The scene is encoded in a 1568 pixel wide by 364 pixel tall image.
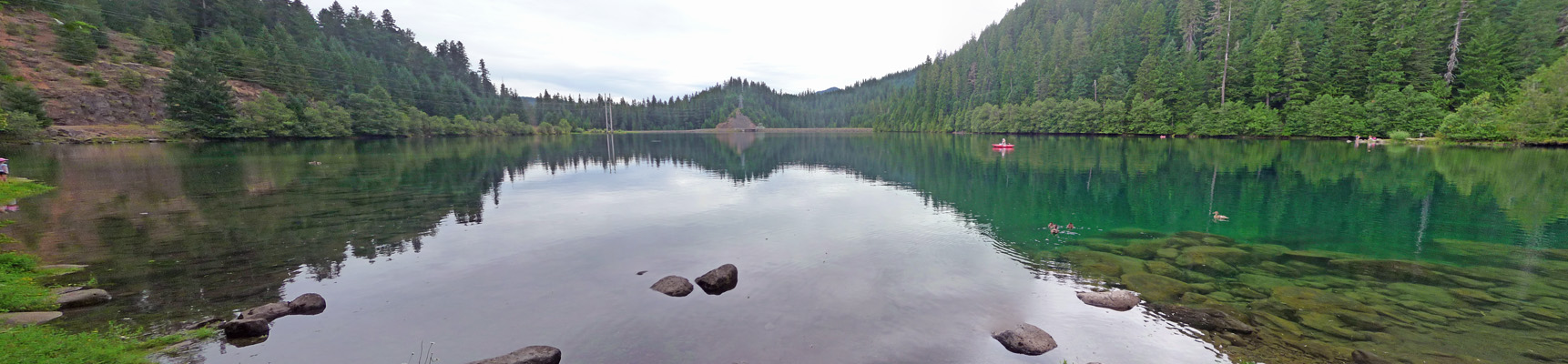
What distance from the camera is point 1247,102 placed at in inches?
3792

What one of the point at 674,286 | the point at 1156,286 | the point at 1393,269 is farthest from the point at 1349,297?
the point at 674,286

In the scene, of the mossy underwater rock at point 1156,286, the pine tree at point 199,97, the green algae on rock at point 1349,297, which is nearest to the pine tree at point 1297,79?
the green algae on rock at point 1349,297

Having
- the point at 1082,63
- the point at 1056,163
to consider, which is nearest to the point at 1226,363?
the point at 1056,163

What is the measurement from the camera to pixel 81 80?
261 feet

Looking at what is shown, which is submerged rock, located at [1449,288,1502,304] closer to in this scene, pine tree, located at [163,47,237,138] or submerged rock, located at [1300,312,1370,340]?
submerged rock, located at [1300,312,1370,340]

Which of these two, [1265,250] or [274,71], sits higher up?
[274,71]

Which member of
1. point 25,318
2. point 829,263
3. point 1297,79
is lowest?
point 829,263

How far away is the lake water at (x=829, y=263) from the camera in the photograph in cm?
1145

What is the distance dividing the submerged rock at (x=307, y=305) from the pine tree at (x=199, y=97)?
102750 millimetres

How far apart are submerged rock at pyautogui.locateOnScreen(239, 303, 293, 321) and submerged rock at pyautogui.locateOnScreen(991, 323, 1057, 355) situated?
48.5 ft

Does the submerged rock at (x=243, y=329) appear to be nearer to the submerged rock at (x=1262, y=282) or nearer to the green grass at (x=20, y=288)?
the green grass at (x=20, y=288)

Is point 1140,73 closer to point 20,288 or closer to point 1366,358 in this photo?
point 1366,358

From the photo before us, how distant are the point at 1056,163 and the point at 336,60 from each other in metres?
154

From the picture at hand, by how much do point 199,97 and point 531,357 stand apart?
361 feet
